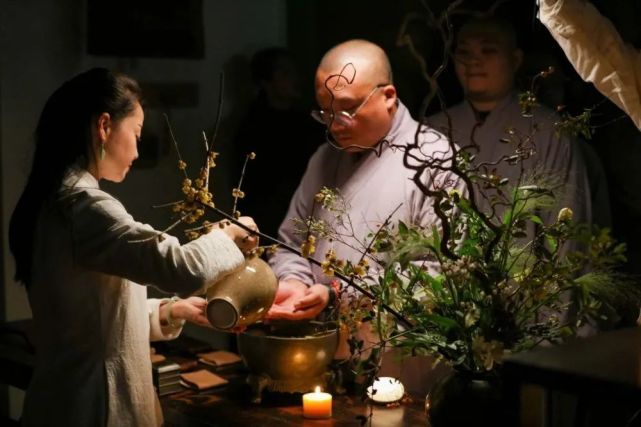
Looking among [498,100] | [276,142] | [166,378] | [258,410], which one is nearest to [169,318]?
[166,378]

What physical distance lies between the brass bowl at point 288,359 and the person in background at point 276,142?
173cm

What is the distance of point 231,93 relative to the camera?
4109mm

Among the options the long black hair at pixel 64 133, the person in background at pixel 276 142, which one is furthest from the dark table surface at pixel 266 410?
the person in background at pixel 276 142

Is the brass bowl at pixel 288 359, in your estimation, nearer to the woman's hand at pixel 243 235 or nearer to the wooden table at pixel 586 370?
the woman's hand at pixel 243 235

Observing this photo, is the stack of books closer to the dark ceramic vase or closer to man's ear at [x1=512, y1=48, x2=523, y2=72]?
the dark ceramic vase

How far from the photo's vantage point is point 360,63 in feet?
8.96

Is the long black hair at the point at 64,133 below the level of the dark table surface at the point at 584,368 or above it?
above

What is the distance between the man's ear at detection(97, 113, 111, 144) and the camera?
211 cm

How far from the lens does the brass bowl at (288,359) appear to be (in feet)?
7.24

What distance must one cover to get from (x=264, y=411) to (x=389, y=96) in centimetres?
112

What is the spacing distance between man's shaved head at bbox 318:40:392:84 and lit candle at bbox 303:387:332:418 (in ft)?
3.47

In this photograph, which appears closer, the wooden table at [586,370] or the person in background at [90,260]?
the wooden table at [586,370]

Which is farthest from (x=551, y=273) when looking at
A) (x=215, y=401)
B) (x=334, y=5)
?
(x=334, y=5)

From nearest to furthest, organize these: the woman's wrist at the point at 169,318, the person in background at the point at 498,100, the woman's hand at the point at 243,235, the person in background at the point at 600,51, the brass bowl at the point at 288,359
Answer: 1. the person in background at the point at 600,51
2. the woman's hand at the point at 243,235
3. the brass bowl at the point at 288,359
4. the woman's wrist at the point at 169,318
5. the person in background at the point at 498,100
